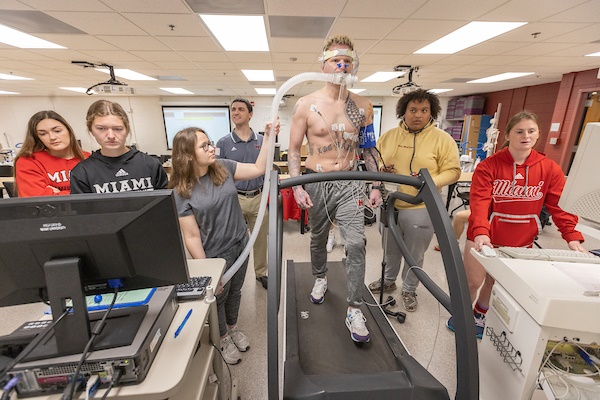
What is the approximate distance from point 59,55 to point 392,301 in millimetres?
5805

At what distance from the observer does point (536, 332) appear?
1.04 meters

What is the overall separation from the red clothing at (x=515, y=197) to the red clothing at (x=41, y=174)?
2699 millimetres

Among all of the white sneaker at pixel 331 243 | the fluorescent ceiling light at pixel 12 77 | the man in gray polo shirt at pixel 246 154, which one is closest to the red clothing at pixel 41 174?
the man in gray polo shirt at pixel 246 154

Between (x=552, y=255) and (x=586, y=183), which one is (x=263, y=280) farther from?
(x=586, y=183)

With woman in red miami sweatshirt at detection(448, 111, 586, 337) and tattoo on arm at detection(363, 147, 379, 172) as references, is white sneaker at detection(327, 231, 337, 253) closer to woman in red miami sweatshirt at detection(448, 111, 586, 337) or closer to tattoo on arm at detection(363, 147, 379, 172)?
tattoo on arm at detection(363, 147, 379, 172)

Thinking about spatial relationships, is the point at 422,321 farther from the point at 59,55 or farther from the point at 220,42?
the point at 59,55

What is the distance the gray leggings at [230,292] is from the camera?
5.30 ft

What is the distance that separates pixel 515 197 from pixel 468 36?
2.86m

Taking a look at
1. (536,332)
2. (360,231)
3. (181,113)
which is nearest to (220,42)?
(360,231)

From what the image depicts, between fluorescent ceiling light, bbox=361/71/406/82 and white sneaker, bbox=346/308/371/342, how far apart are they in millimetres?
5333

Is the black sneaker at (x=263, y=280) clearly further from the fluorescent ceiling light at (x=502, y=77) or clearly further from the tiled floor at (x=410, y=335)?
the fluorescent ceiling light at (x=502, y=77)

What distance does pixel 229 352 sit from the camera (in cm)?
179

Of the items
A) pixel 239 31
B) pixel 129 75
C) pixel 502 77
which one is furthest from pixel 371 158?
pixel 502 77

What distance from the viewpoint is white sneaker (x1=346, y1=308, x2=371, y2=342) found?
169 centimetres
